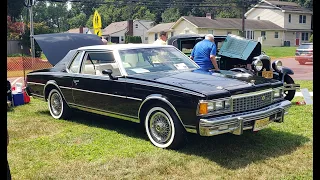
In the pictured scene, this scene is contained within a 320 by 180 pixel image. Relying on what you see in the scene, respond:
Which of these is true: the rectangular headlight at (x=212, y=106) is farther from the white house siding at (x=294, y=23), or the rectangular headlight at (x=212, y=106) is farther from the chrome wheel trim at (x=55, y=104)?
the white house siding at (x=294, y=23)

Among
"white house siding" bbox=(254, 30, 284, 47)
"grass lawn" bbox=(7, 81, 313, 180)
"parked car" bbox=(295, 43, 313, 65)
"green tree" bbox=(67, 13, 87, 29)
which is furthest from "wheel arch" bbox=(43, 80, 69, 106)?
"green tree" bbox=(67, 13, 87, 29)

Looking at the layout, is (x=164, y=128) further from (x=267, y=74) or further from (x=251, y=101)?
(x=267, y=74)

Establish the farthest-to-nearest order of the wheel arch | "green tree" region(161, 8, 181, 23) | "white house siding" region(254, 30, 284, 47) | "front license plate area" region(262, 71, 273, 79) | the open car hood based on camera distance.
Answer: "green tree" region(161, 8, 181, 23), "white house siding" region(254, 30, 284, 47), the open car hood, "front license plate area" region(262, 71, 273, 79), the wheel arch

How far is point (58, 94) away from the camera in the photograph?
7.49 m

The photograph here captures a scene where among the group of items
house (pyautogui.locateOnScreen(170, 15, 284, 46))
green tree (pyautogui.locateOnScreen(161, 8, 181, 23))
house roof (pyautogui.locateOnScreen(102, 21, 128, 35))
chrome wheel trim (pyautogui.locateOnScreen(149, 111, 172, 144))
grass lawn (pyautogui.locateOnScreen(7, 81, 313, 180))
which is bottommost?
grass lawn (pyautogui.locateOnScreen(7, 81, 313, 180))

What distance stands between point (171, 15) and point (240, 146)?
258ft

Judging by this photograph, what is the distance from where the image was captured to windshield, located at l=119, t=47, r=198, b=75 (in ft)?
20.3

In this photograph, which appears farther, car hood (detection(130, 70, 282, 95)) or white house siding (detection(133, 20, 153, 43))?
white house siding (detection(133, 20, 153, 43))

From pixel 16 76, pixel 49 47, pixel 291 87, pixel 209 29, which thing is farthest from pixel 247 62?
pixel 209 29

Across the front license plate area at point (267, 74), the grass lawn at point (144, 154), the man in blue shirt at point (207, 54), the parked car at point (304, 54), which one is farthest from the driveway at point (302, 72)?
the grass lawn at point (144, 154)

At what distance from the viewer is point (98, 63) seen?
263 inches

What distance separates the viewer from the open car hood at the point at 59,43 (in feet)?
33.8

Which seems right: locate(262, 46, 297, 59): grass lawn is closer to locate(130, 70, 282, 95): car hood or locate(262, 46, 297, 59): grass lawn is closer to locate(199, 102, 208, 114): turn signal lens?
locate(130, 70, 282, 95): car hood

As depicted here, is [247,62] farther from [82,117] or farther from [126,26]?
[126,26]
